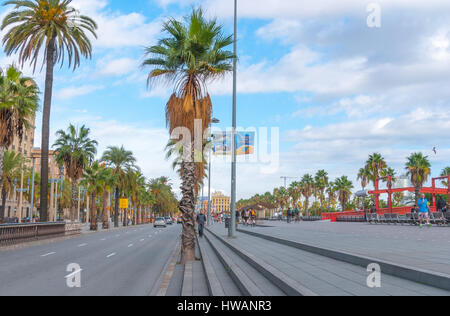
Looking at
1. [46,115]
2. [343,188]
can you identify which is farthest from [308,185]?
[46,115]

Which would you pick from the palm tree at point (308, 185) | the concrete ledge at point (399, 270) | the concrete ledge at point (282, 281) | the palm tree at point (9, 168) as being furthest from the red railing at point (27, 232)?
the palm tree at point (308, 185)

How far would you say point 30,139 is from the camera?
103 meters

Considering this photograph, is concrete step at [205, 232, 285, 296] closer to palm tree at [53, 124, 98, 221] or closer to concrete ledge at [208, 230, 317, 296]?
concrete ledge at [208, 230, 317, 296]

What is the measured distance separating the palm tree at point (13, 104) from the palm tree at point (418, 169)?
49277mm

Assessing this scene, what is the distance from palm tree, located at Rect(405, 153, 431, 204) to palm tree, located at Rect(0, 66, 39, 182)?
49277mm

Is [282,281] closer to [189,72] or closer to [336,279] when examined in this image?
[336,279]

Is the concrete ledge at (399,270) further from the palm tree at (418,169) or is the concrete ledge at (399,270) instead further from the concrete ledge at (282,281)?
the palm tree at (418,169)

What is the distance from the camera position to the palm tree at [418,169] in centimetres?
5781

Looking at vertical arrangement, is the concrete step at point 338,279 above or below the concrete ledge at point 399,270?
below

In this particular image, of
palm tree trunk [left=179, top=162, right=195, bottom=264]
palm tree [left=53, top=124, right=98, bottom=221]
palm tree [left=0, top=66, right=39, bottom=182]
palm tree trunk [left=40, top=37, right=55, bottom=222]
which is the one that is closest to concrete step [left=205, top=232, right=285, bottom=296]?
palm tree trunk [left=179, top=162, right=195, bottom=264]

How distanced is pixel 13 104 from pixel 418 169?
5099 centimetres
